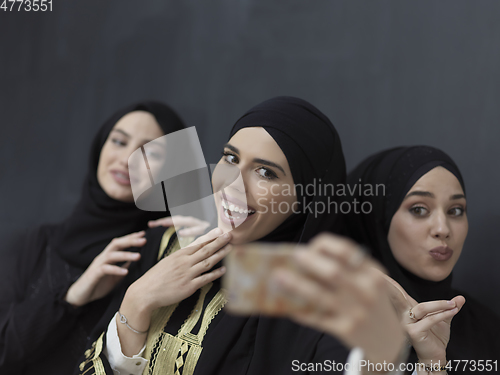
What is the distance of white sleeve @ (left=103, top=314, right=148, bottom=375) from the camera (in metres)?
0.92

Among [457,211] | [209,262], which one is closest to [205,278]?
[209,262]

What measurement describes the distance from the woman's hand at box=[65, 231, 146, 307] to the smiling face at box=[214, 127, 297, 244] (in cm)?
30

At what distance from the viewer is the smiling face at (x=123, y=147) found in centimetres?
131

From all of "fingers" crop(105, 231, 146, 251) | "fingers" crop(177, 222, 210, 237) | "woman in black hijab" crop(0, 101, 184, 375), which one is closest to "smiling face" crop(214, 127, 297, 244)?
"fingers" crop(177, 222, 210, 237)

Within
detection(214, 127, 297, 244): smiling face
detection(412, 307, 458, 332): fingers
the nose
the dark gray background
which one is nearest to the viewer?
detection(412, 307, 458, 332): fingers

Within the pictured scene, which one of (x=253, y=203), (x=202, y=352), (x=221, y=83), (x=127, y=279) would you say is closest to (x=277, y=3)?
(x=221, y=83)

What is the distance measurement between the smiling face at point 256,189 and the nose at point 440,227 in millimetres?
370

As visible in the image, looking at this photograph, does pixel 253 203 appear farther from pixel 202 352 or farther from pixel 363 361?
pixel 363 361

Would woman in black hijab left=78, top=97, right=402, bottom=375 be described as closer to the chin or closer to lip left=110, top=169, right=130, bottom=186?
the chin

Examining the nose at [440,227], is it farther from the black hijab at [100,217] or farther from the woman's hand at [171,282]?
the black hijab at [100,217]

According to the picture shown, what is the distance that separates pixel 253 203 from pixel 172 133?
1.86 ft

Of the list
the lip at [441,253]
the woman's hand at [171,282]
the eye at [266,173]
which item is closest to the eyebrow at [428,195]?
the lip at [441,253]

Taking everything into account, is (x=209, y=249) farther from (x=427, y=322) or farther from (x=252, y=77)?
(x=252, y=77)

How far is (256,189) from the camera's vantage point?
2.92 ft
